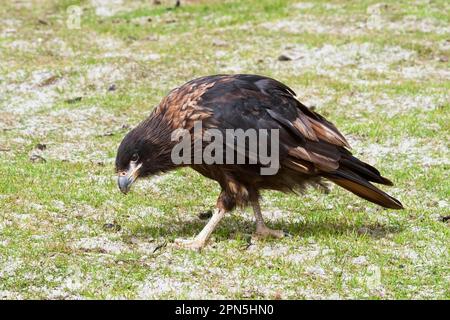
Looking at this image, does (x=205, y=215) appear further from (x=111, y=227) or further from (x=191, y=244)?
(x=191, y=244)

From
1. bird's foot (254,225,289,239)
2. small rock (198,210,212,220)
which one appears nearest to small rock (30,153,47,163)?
small rock (198,210,212,220)

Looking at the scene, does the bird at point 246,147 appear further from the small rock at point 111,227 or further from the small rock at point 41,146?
the small rock at point 41,146

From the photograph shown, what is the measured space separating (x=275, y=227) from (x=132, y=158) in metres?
1.85

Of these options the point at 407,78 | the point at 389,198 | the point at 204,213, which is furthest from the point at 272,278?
the point at 407,78

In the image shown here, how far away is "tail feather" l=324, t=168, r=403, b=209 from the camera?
822 centimetres

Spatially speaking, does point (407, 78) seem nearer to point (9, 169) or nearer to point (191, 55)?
point (191, 55)

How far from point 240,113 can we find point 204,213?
6.43ft

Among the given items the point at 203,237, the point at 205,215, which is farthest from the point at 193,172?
the point at 203,237

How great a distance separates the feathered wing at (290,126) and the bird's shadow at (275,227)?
601 mm

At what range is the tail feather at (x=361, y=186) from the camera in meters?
8.22

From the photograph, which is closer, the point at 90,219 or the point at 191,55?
the point at 90,219

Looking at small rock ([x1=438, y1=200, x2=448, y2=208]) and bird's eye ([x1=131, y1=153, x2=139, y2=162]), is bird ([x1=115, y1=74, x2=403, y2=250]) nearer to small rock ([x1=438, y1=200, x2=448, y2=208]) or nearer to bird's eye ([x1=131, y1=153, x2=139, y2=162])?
bird's eye ([x1=131, y1=153, x2=139, y2=162])

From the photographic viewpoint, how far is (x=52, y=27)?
19625 mm

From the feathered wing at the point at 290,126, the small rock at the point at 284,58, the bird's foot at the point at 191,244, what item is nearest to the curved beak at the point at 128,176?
the bird's foot at the point at 191,244
